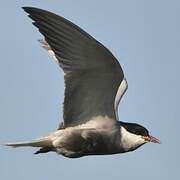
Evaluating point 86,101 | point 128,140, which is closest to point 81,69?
point 86,101

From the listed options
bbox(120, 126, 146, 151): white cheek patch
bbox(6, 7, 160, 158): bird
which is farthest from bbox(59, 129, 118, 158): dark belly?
bbox(120, 126, 146, 151): white cheek patch

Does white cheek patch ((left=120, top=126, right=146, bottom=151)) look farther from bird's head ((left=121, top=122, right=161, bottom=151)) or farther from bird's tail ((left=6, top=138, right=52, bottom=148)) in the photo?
bird's tail ((left=6, top=138, right=52, bottom=148))

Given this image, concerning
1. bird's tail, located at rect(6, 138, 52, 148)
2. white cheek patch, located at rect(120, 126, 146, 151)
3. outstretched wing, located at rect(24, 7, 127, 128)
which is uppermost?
outstretched wing, located at rect(24, 7, 127, 128)

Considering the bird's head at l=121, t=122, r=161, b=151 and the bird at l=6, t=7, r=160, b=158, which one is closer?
the bird at l=6, t=7, r=160, b=158

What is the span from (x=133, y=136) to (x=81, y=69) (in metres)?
1.27

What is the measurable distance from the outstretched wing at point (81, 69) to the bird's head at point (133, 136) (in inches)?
11.3

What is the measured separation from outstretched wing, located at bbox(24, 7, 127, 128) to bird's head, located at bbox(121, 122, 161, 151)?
0.94ft

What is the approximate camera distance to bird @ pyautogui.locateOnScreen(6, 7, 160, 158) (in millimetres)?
8844

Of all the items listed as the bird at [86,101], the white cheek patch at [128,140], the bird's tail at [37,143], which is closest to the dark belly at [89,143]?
the bird at [86,101]

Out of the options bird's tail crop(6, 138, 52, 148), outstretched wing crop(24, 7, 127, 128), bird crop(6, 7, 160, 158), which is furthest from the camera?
bird's tail crop(6, 138, 52, 148)

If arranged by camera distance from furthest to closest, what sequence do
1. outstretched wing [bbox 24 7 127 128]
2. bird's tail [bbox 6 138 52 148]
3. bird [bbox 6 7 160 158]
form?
bird's tail [bbox 6 138 52 148]
bird [bbox 6 7 160 158]
outstretched wing [bbox 24 7 127 128]

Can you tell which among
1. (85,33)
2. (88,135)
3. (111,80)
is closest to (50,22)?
(85,33)

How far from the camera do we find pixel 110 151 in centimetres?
939

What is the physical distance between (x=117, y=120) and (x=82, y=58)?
1134mm
